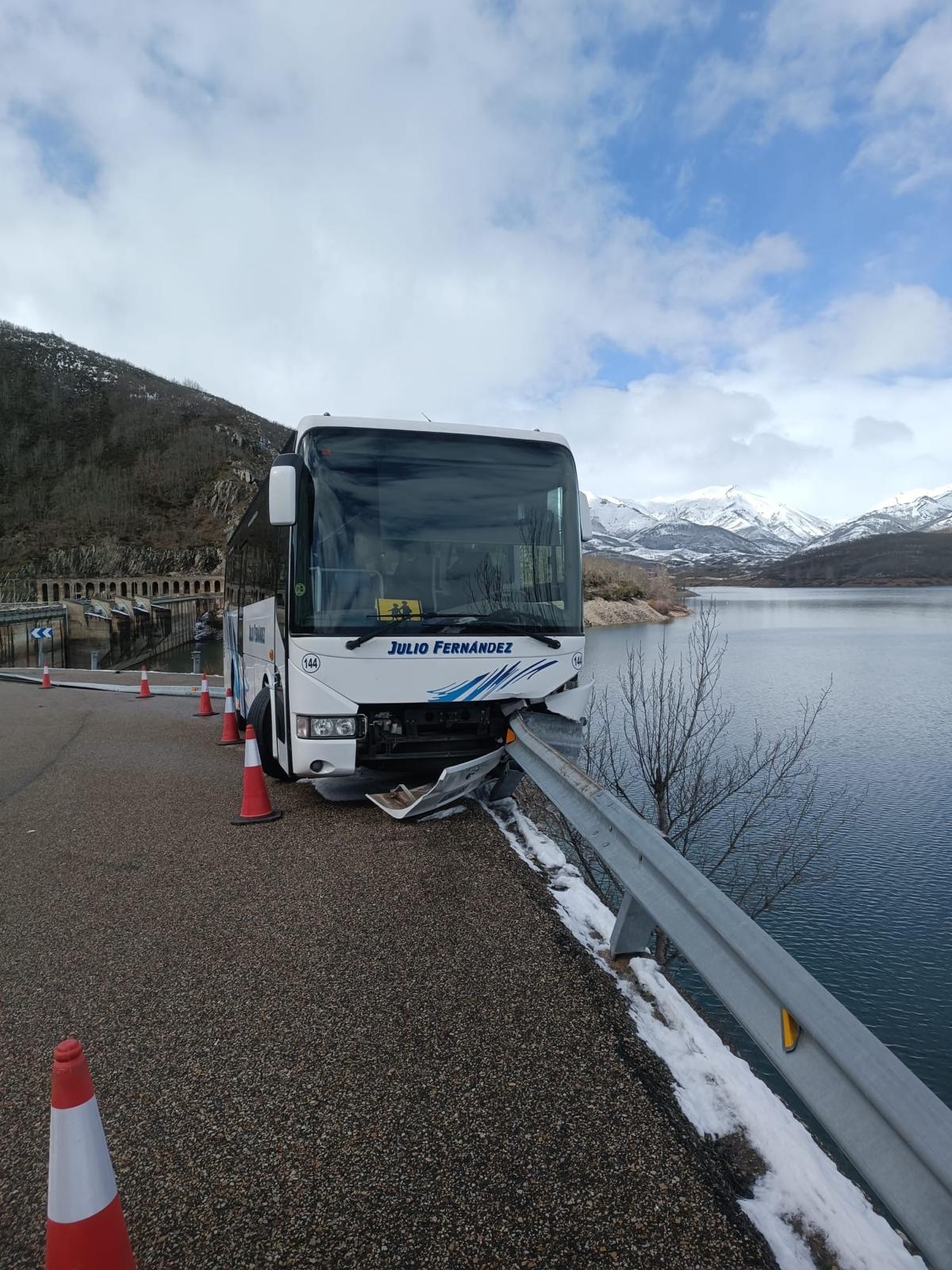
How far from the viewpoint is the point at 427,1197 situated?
230 cm

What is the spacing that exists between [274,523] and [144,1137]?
3.91 metres

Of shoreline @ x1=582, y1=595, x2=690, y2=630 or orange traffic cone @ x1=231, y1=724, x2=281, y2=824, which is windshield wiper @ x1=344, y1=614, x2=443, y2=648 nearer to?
orange traffic cone @ x1=231, y1=724, x2=281, y2=824

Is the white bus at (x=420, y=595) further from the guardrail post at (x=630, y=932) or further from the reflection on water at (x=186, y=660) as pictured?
the reflection on water at (x=186, y=660)

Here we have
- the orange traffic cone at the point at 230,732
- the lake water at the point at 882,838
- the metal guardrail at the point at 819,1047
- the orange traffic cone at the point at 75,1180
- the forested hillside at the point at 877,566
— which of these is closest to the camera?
the metal guardrail at the point at 819,1047

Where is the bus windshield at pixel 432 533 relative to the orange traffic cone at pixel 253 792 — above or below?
above

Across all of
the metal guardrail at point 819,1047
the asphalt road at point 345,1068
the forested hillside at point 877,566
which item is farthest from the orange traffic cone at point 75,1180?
the forested hillside at point 877,566

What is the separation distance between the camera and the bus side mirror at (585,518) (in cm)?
643

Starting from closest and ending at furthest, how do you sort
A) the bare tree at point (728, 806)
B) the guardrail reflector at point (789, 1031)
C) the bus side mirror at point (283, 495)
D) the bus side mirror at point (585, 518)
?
1. the guardrail reflector at point (789, 1031)
2. the bus side mirror at point (283, 495)
3. the bus side mirror at point (585, 518)
4. the bare tree at point (728, 806)

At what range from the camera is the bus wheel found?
733 cm

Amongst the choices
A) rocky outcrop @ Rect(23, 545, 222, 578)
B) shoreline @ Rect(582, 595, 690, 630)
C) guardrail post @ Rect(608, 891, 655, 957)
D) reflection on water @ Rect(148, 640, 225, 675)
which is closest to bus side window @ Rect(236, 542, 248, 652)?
guardrail post @ Rect(608, 891, 655, 957)

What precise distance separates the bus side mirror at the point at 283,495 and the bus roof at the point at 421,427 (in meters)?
0.48

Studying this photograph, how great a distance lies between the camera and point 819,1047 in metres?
2.01

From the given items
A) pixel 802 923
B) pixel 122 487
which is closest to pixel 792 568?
pixel 122 487

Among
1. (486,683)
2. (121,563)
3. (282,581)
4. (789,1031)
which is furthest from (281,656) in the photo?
(121,563)
